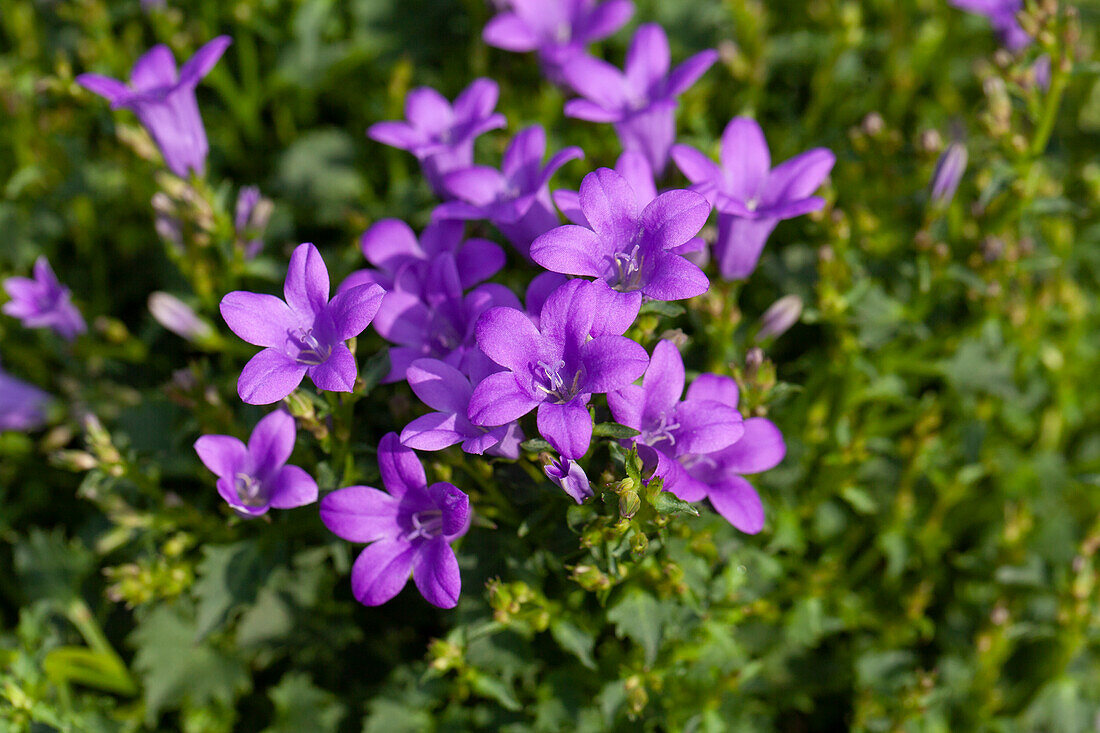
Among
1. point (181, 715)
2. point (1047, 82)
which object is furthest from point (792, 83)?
point (181, 715)

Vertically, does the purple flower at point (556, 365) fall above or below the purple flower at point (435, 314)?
Answer: above

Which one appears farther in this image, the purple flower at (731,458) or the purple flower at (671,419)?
the purple flower at (731,458)

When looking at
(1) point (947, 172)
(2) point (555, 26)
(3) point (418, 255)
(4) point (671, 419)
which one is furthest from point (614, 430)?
(2) point (555, 26)

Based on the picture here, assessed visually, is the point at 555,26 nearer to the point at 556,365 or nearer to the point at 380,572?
the point at 556,365

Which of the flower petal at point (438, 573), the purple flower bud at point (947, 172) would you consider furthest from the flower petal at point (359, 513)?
the purple flower bud at point (947, 172)

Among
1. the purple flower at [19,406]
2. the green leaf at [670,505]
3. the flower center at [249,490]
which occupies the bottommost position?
the purple flower at [19,406]

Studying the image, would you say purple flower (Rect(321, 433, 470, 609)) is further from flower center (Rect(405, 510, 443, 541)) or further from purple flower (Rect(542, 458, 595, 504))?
purple flower (Rect(542, 458, 595, 504))

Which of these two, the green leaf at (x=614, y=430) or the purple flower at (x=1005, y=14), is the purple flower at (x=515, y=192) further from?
the purple flower at (x=1005, y=14)
